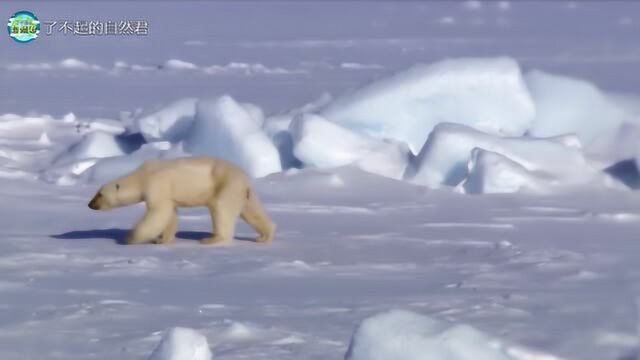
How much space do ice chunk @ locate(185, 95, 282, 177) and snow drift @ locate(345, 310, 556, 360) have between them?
13.4 feet

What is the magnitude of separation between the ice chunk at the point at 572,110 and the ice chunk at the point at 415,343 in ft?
15.5

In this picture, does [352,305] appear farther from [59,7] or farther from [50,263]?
[59,7]

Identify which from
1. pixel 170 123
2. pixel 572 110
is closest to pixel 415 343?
pixel 572 110

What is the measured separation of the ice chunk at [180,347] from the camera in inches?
138

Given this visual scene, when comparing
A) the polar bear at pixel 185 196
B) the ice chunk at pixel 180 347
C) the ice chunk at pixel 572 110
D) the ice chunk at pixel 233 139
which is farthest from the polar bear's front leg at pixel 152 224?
the ice chunk at pixel 572 110

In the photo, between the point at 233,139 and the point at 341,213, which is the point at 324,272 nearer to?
the point at 341,213

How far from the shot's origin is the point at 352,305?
4.66m

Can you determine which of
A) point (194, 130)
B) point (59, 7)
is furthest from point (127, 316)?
point (59, 7)

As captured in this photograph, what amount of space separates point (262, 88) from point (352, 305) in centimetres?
699

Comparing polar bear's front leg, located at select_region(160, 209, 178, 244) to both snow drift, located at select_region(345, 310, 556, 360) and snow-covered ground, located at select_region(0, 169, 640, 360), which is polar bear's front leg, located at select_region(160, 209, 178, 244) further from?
snow drift, located at select_region(345, 310, 556, 360)

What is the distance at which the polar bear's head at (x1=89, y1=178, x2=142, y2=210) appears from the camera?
232 inches

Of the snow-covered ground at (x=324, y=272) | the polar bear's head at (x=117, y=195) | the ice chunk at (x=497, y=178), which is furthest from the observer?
the ice chunk at (x=497, y=178)

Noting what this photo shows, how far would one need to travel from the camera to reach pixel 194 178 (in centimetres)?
586

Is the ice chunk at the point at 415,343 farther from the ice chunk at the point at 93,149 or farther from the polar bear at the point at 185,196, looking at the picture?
the ice chunk at the point at 93,149
